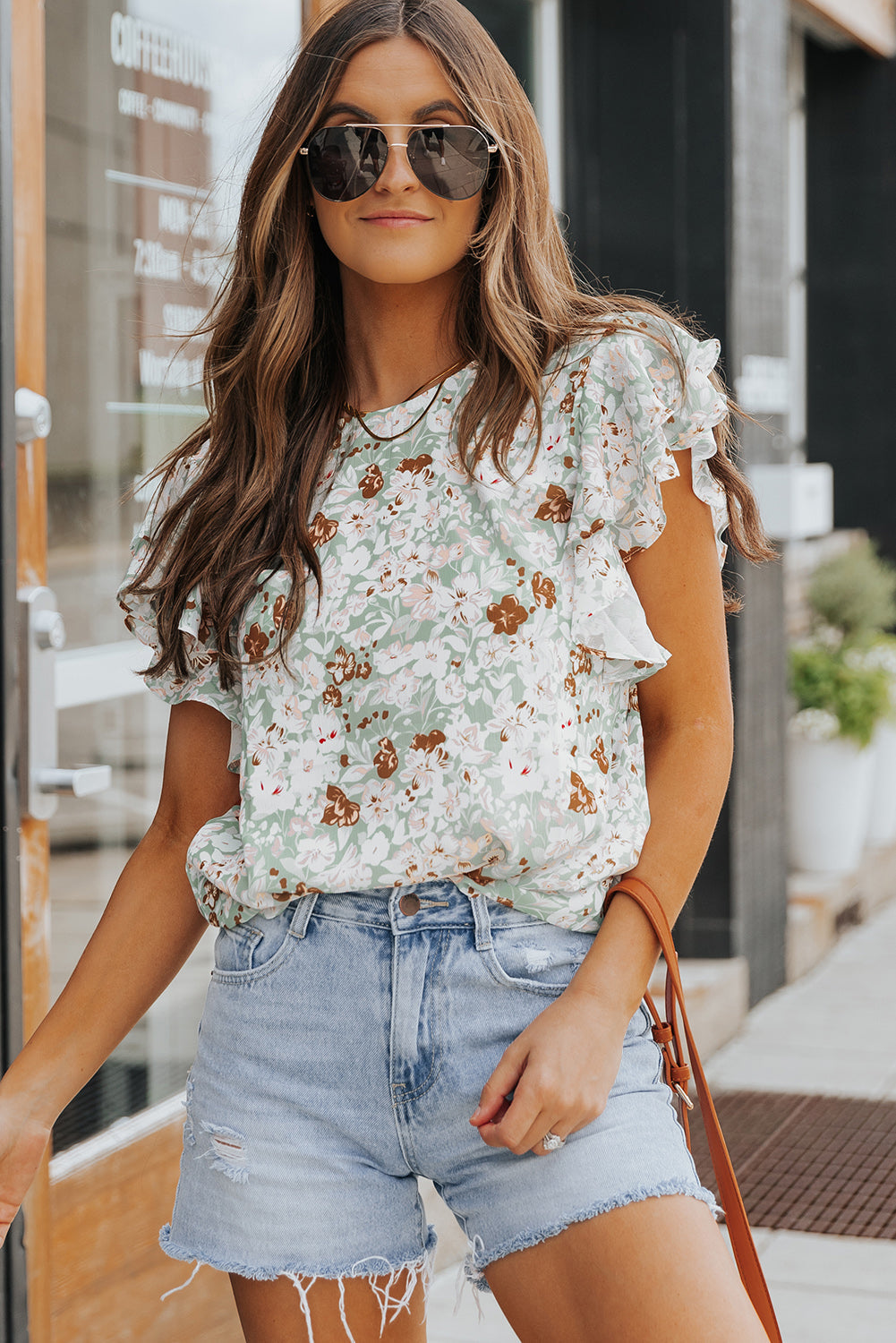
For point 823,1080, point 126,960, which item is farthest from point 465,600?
point 823,1080

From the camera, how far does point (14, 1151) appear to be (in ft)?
5.58

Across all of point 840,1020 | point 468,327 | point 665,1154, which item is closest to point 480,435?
point 468,327

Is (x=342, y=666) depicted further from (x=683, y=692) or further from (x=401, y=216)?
(x=401, y=216)

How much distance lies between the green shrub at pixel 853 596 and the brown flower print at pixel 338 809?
540 cm

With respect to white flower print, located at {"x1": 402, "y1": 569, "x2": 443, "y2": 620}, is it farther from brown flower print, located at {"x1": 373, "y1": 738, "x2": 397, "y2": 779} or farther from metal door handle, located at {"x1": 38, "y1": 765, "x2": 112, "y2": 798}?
metal door handle, located at {"x1": 38, "y1": 765, "x2": 112, "y2": 798}

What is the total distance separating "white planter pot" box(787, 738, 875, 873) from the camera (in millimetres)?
6293

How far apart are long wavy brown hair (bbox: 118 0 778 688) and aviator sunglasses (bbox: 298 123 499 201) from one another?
0.03 metres

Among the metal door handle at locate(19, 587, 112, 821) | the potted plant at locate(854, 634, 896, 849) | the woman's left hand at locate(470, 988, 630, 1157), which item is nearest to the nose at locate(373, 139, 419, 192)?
the woman's left hand at locate(470, 988, 630, 1157)

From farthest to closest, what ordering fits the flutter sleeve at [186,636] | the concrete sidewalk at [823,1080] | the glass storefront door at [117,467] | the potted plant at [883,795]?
1. the potted plant at [883,795]
2. the concrete sidewalk at [823,1080]
3. the glass storefront door at [117,467]
4. the flutter sleeve at [186,636]

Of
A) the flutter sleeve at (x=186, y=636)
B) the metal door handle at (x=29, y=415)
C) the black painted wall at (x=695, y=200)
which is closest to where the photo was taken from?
the flutter sleeve at (x=186, y=636)

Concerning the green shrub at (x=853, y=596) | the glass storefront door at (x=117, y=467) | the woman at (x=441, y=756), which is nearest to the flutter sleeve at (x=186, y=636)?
the woman at (x=441, y=756)

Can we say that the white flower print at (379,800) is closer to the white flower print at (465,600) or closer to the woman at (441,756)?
the woman at (441,756)

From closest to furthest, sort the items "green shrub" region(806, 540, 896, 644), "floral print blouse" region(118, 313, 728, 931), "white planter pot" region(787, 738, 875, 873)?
"floral print blouse" region(118, 313, 728, 931) → "white planter pot" region(787, 738, 875, 873) → "green shrub" region(806, 540, 896, 644)

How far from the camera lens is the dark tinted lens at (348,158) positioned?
1620mm
